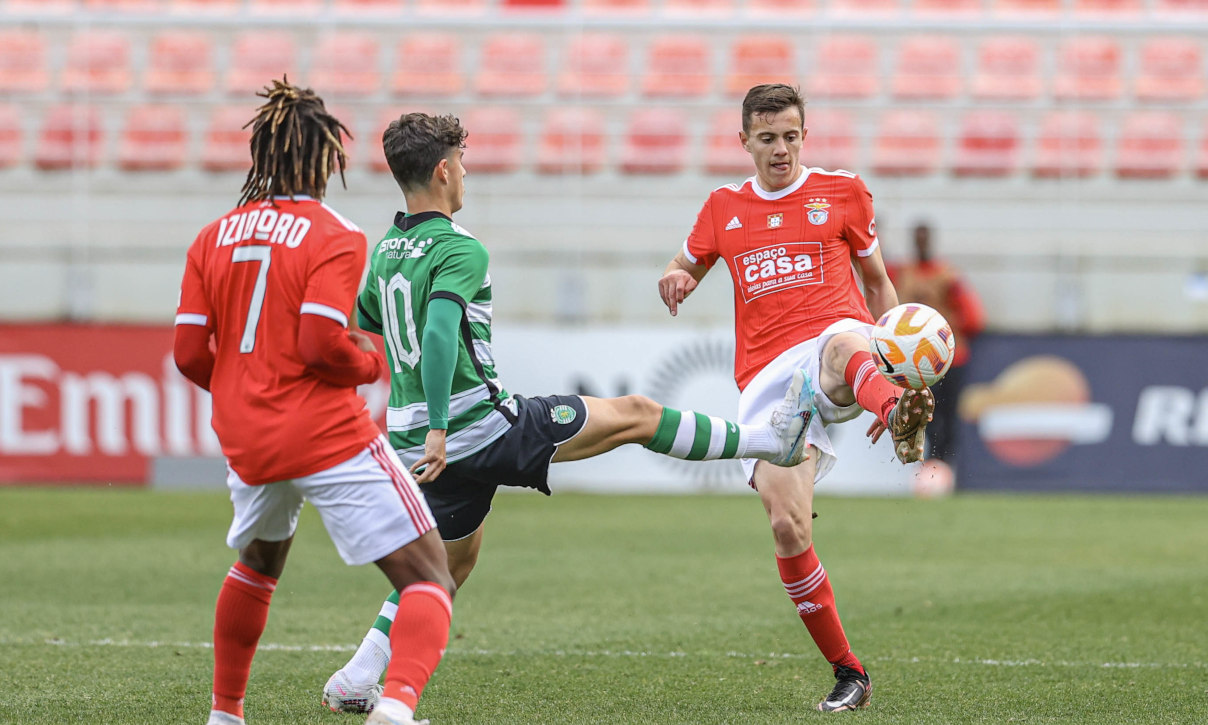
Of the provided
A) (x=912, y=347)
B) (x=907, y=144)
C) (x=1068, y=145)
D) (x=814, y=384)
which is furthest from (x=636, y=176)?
(x=912, y=347)

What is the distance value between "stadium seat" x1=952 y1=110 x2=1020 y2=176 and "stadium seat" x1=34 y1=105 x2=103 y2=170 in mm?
9043

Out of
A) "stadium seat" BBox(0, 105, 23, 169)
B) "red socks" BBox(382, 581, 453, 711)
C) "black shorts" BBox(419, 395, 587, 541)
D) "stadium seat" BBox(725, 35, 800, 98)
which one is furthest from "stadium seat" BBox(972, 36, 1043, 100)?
"red socks" BBox(382, 581, 453, 711)

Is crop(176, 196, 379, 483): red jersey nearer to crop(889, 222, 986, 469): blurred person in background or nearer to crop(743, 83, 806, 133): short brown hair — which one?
crop(743, 83, 806, 133): short brown hair

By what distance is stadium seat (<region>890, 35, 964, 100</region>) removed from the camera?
16.3m

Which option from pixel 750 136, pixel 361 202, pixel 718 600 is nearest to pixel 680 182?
pixel 361 202

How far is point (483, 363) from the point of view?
14.8 ft

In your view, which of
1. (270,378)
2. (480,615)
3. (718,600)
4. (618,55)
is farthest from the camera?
(618,55)

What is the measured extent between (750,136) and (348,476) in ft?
7.64

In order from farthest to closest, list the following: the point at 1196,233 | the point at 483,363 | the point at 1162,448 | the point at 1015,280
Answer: the point at 1196,233
the point at 1015,280
the point at 1162,448
the point at 483,363

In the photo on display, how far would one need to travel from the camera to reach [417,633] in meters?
3.78

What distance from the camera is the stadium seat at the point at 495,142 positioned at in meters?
15.8

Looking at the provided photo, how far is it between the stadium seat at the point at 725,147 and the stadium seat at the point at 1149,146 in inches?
150

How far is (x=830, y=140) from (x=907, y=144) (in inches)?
34.2

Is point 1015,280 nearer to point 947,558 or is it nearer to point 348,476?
point 947,558
